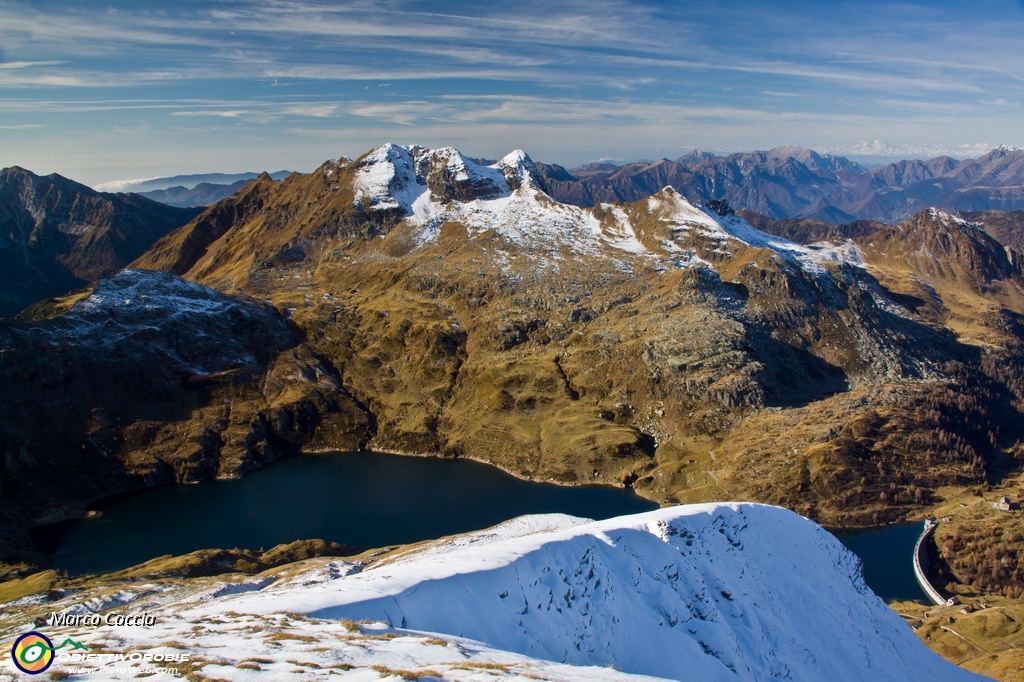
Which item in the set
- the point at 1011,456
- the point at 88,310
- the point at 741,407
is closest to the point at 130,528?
the point at 88,310

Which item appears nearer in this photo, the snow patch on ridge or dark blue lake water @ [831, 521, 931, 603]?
the snow patch on ridge

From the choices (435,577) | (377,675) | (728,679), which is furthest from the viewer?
(728,679)

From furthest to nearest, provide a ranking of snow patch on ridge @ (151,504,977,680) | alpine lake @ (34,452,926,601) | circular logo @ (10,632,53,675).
A: alpine lake @ (34,452,926,601)
snow patch on ridge @ (151,504,977,680)
circular logo @ (10,632,53,675)

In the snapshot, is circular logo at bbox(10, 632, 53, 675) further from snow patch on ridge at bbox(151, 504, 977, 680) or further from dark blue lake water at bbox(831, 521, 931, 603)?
dark blue lake water at bbox(831, 521, 931, 603)

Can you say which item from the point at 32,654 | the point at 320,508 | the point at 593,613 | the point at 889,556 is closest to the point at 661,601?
the point at 593,613

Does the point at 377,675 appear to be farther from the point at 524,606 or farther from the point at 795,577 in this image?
the point at 795,577

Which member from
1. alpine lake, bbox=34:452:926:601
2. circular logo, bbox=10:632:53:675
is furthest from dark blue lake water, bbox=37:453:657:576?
circular logo, bbox=10:632:53:675

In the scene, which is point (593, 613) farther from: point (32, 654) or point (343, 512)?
point (343, 512)
